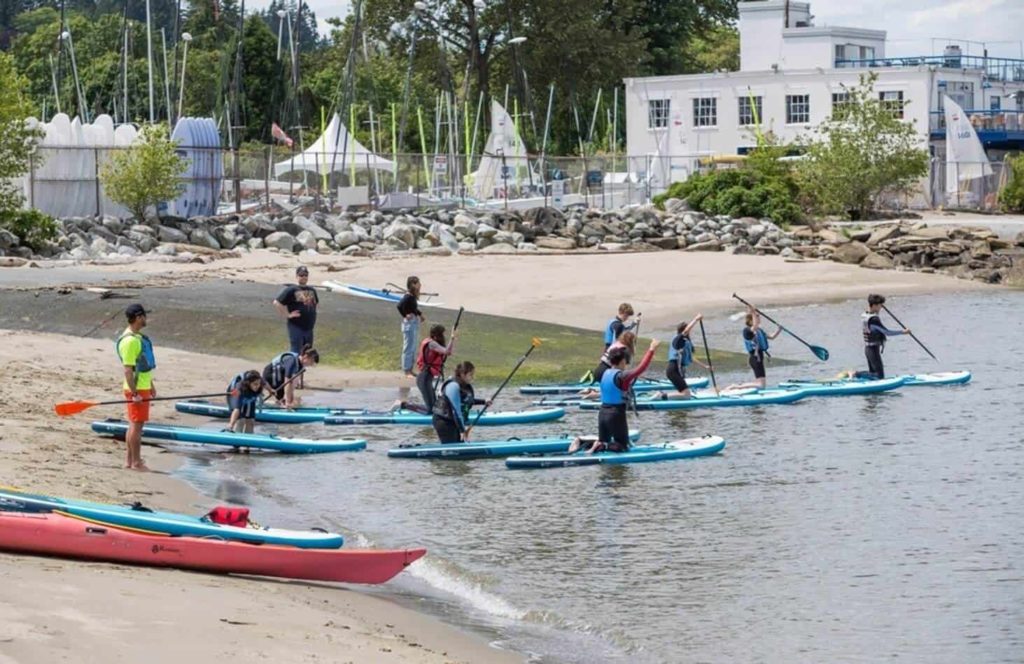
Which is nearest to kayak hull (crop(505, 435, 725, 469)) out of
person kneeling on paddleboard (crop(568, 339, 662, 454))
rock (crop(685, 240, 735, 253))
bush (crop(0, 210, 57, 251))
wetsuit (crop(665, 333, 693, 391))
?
person kneeling on paddleboard (crop(568, 339, 662, 454))

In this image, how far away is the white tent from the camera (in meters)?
55.9

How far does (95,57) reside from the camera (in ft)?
312

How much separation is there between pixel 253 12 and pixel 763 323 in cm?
6397

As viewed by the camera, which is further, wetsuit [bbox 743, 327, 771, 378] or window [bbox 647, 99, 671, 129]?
window [bbox 647, 99, 671, 129]

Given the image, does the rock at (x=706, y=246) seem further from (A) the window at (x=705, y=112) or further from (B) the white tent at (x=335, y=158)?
(A) the window at (x=705, y=112)

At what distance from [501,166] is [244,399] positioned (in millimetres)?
43968

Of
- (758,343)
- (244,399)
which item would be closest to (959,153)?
(758,343)

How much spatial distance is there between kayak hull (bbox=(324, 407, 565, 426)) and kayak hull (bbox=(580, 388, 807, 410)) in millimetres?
1287

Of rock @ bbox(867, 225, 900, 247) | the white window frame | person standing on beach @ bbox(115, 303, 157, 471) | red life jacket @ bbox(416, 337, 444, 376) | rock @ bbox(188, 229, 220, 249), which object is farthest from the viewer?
the white window frame

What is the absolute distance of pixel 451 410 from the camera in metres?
18.7

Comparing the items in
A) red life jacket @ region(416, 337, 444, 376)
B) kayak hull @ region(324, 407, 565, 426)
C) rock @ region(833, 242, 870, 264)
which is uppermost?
rock @ region(833, 242, 870, 264)

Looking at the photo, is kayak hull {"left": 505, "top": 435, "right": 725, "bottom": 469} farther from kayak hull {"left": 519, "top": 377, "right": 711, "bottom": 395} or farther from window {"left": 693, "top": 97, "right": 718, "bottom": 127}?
window {"left": 693, "top": 97, "right": 718, "bottom": 127}

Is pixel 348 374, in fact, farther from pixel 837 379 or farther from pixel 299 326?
pixel 837 379

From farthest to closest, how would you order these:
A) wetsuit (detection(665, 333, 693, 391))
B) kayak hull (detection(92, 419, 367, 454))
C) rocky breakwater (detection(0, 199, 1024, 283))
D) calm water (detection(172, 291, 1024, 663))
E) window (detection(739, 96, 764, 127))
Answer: window (detection(739, 96, 764, 127)), rocky breakwater (detection(0, 199, 1024, 283)), wetsuit (detection(665, 333, 693, 391)), kayak hull (detection(92, 419, 367, 454)), calm water (detection(172, 291, 1024, 663))
